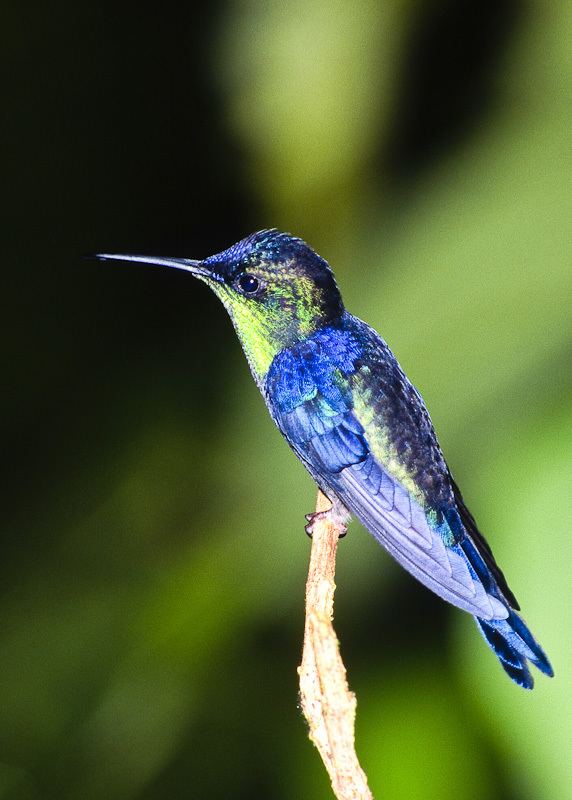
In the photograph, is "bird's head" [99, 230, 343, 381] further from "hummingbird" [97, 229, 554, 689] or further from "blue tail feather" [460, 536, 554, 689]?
"blue tail feather" [460, 536, 554, 689]

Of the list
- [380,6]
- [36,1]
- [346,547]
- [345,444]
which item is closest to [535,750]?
[345,444]

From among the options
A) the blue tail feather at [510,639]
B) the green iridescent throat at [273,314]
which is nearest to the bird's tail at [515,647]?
the blue tail feather at [510,639]

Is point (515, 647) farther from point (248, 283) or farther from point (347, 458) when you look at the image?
point (248, 283)

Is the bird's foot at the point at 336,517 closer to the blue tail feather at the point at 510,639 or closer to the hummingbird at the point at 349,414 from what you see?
the hummingbird at the point at 349,414

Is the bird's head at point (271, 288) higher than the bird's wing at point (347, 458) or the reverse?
higher

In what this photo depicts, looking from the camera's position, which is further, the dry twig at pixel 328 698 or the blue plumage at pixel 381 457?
the blue plumage at pixel 381 457

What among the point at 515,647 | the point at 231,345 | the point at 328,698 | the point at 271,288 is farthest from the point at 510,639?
the point at 231,345

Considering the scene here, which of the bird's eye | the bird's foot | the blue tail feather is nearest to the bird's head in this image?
the bird's eye
